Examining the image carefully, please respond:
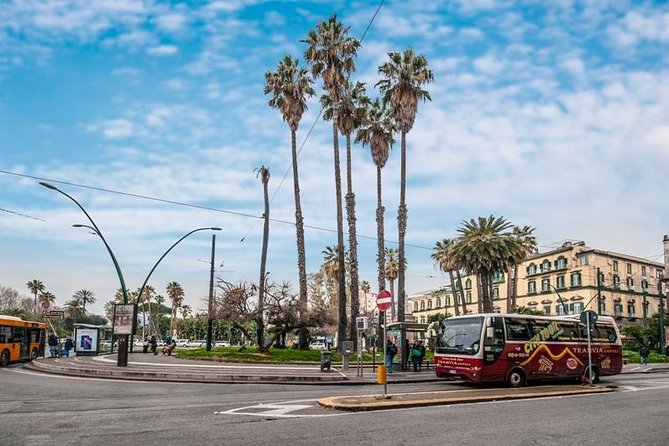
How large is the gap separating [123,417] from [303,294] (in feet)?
98.1

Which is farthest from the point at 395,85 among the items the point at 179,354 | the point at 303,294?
the point at 179,354

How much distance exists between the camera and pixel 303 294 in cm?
4066

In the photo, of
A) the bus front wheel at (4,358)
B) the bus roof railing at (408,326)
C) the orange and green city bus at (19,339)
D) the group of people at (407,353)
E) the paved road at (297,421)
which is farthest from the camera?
the orange and green city bus at (19,339)

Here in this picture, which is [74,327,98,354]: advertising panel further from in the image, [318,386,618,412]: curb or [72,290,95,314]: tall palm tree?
[72,290,95,314]: tall palm tree

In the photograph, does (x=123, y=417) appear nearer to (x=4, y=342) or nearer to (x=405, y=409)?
(x=405, y=409)

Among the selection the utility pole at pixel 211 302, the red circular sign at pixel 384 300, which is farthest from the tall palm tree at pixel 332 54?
the red circular sign at pixel 384 300

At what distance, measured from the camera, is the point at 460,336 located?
65.8 ft

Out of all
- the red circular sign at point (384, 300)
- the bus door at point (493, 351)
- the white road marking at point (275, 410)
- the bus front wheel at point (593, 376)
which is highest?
the red circular sign at point (384, 300)

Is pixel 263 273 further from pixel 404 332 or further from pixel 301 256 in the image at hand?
pixel 404 332

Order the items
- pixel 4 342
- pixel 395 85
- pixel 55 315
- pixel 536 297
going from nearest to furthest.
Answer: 1. pixel 4 342
2. pixel 55 315
3. pixel 395 85
4. pixel 536 297

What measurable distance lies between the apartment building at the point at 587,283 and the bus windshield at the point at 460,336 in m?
55.1

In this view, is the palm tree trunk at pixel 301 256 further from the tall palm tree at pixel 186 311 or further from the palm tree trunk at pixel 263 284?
the tall palm tree at pixel 186 311

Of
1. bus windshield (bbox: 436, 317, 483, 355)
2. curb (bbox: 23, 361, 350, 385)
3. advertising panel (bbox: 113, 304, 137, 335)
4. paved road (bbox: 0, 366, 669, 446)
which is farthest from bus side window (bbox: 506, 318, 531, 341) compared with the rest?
advertising panel (bbox: 113, 304, 137, 335)

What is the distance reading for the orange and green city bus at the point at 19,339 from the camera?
1189 inches
